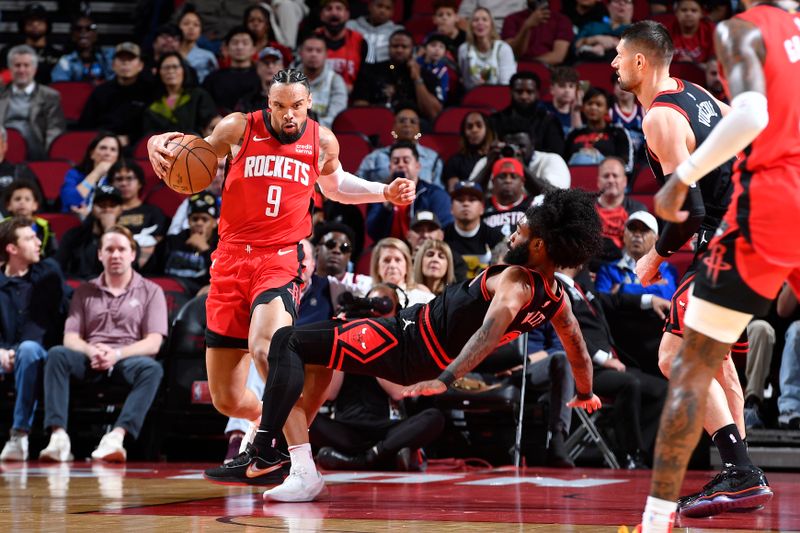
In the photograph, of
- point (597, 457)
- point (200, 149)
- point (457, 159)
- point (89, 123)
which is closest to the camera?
point (200, 149)

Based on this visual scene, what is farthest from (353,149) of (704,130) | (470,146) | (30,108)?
(704,130)

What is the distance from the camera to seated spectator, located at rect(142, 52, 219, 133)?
37.6 feet

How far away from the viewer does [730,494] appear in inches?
183

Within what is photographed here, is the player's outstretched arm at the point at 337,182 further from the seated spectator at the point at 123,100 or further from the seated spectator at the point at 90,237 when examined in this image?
the seated spectator at the point at 123,100

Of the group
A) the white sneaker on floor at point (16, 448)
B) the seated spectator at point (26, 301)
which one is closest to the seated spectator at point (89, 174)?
the seated spectator at point (26, 301)

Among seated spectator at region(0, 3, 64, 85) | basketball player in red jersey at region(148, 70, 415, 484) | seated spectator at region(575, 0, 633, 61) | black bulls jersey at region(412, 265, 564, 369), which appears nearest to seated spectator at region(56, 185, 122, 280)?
seated spectator at region(0, 3, 64, 85)

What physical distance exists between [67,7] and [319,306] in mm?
8420

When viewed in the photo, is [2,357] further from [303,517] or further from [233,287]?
[303,517]

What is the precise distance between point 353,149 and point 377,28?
273 cm

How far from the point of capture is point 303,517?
4520mm

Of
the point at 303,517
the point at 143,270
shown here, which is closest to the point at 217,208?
the point at 143,270

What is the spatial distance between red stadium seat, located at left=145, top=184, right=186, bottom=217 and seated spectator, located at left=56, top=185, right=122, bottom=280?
2.54 ft

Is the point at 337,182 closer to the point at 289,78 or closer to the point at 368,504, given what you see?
the point at 289,78

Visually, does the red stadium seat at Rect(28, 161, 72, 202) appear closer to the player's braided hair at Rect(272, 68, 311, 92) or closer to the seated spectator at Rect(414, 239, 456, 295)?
the seated spectator at Rect(414, 239, 456, 295)
